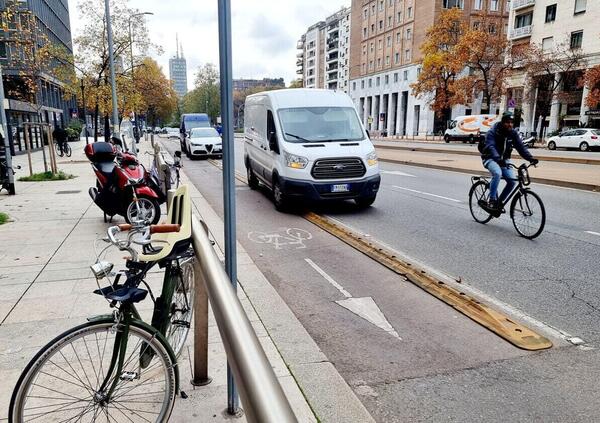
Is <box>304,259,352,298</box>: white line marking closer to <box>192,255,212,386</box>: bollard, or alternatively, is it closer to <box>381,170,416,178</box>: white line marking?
<box>192,255,212,386</box>: bollard

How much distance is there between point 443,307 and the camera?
4832 millimetres

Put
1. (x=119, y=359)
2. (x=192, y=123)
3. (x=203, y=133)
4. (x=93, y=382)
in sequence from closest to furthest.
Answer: (x=119, y=359) < (x=93, y=382) < (x=203, y=133) < (x=192, y=123)

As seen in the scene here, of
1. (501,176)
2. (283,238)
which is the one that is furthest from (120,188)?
(501,176)

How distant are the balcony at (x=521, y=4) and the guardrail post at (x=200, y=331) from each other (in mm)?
58789

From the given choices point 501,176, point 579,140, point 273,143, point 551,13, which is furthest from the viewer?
point 551,13

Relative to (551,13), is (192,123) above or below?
below

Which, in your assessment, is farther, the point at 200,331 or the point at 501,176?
the point at 501,176

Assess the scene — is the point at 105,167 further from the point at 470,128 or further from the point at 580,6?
the point at 580,6

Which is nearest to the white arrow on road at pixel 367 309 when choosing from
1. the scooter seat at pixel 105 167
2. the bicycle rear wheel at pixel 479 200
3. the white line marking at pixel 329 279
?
the white line marking at pixel 329 279

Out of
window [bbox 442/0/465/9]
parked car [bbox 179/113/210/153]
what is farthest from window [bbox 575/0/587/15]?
parked car [bbox 179/113/210/153]

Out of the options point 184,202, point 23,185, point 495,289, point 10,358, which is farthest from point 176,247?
point 23,185

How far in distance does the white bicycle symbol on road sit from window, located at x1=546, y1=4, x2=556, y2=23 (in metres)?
51.3

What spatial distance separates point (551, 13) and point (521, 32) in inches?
154

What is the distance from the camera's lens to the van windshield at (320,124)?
10164mm
